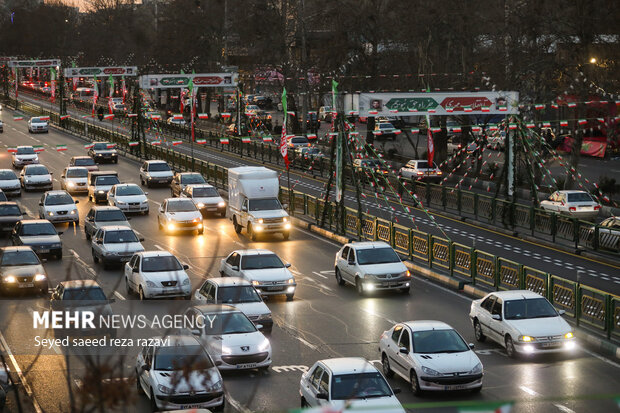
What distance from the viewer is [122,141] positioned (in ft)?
259

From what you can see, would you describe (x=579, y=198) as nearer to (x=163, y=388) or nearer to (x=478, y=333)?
(x=478, y=333)

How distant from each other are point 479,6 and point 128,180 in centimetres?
2968

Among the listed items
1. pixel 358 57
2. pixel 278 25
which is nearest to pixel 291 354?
pixel 358 57

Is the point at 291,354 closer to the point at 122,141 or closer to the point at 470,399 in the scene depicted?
the point at 470,399

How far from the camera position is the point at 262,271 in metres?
30.4

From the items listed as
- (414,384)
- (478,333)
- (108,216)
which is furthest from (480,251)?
(108,216)

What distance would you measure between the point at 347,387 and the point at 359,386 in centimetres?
21

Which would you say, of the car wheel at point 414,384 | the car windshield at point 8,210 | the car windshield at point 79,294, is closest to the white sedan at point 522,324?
the car wheel at point 414,384

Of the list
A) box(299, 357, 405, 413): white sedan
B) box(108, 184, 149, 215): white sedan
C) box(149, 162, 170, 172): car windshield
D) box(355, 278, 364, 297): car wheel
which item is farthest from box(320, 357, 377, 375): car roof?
box(149, 162, 170, 172): car windshield

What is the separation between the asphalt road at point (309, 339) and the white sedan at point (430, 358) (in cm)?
31

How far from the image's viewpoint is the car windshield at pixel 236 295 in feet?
84.8

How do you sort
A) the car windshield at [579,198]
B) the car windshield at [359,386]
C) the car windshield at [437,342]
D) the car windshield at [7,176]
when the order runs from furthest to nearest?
the car windshield at [7,176] < the car windshield at [579,198] < the car windshield at [437,342] < the car windshield at [359,386]

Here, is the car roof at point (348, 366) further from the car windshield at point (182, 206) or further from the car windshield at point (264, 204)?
the car windshield at point (182, 206)

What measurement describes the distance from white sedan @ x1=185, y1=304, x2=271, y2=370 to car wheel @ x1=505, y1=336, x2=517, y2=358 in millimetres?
5623
